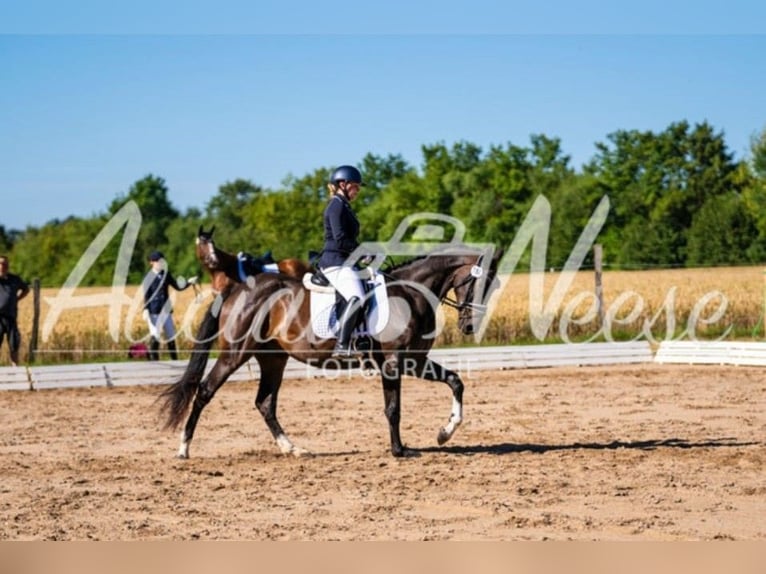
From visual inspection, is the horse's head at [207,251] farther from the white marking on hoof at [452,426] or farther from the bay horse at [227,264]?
the white marking on hoof at [452,426]

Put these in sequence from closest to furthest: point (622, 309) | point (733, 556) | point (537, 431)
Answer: point (733, 556), point (537, 431), point (622, 309)

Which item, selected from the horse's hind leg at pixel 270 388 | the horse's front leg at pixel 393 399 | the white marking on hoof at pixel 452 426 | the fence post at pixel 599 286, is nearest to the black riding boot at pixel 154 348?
the fence post at pixel 599 286

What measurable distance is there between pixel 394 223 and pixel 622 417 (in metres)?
49.4

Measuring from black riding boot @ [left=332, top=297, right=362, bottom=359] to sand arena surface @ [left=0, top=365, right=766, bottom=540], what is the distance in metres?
1.10

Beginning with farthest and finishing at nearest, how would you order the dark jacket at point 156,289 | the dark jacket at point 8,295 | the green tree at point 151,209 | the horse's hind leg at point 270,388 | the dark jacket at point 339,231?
the green tree at point 151,209 → the dark jacket at point 156,289 → the dark jacket at point 8,295 → the horse's hind leg at point 270,388 → the dark jacket at point 339,231

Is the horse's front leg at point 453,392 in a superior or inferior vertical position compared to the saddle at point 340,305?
inferior

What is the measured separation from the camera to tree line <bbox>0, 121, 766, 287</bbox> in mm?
51438

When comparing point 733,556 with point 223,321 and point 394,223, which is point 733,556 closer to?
point 223,321

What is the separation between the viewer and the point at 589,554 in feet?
18.6

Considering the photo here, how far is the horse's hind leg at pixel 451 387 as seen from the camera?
10.6 meters

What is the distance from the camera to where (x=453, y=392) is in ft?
34.5

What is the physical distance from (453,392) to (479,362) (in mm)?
9690

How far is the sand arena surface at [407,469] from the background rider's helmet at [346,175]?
2769mm

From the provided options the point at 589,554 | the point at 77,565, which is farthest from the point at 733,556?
the point at 77,565
